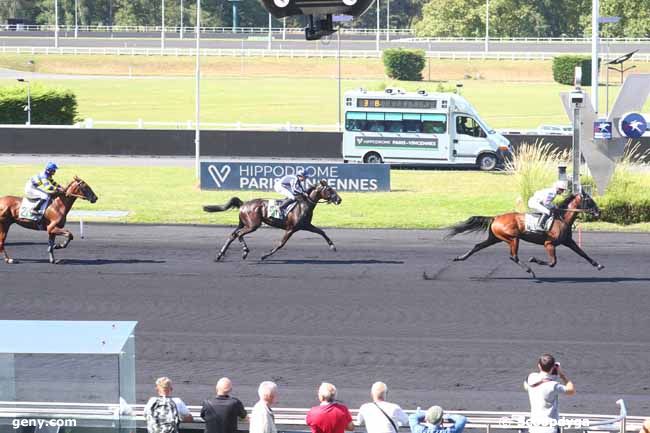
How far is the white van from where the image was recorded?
124 ft

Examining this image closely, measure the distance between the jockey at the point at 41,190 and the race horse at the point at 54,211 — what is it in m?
0.09

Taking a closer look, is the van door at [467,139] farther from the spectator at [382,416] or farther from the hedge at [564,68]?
the hedge at [564,68]

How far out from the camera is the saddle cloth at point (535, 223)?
60.1ft

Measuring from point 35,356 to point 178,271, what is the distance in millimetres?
12445

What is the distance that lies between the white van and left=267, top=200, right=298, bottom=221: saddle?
18.3 meters

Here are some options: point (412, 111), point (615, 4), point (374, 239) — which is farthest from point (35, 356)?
point (615, 4)

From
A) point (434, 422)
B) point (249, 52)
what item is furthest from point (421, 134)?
point (249, 52)

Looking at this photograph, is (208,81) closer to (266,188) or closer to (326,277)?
(266,188)

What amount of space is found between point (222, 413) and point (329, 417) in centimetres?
86

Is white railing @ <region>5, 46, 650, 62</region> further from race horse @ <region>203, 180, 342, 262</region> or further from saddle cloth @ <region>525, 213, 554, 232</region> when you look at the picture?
saddle cloth @ <region>525, 213, 554, 232</region>

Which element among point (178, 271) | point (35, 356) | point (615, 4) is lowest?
point (178, 271)

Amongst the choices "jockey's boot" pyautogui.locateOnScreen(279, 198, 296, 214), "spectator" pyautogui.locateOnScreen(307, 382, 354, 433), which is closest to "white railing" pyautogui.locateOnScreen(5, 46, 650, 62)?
"jockey's boot" pyautogui.locateOnScreen(279, 198, 296, 214)

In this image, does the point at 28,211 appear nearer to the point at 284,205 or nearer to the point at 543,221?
the point at 284,205

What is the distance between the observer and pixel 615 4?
3374 inches
